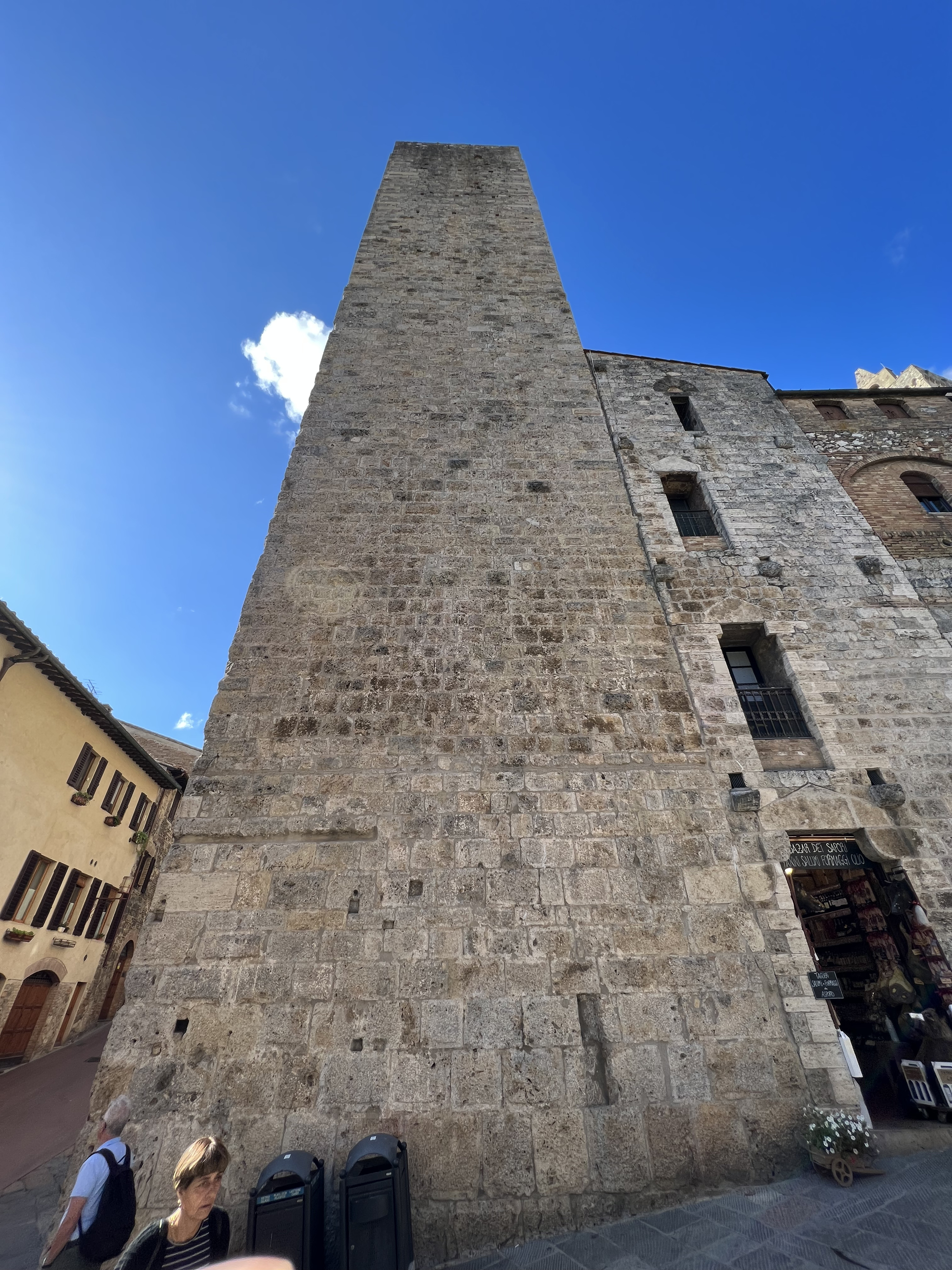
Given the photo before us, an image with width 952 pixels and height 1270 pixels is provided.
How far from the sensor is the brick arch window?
8500 mm

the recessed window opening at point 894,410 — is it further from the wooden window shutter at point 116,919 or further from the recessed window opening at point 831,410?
the wooden window shutter at point 116,919

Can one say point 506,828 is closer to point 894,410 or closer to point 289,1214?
point 289,1214

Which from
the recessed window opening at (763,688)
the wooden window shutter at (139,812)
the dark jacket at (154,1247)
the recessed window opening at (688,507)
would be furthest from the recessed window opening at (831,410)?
the wooden window shutter at (139,812)

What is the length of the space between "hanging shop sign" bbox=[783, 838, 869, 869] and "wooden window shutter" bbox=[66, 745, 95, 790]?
13229 mm

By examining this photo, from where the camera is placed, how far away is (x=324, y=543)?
621 cm

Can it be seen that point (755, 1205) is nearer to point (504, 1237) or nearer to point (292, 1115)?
point (504, 1237)

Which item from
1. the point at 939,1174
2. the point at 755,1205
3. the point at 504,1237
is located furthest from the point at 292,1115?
the point at 939,1174

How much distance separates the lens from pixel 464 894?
425cm

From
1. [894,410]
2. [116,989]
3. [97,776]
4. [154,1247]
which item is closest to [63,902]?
[97,776]

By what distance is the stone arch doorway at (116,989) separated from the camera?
A: 545 inches

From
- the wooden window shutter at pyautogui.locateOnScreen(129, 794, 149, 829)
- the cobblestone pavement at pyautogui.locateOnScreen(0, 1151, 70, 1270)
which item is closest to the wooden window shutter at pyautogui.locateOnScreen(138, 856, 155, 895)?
the wooden window shutter at pyautogui.locateOnScreen(129, 794, 149, 829)

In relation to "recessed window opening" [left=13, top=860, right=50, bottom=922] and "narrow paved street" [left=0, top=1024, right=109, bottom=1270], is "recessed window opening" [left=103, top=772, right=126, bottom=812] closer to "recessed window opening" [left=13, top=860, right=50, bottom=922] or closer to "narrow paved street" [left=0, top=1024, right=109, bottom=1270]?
"recessed window opening" [left=13, top=860, right=50, bottom=922]

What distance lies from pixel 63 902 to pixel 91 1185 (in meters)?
11.3

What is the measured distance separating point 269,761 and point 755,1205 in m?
4.40
